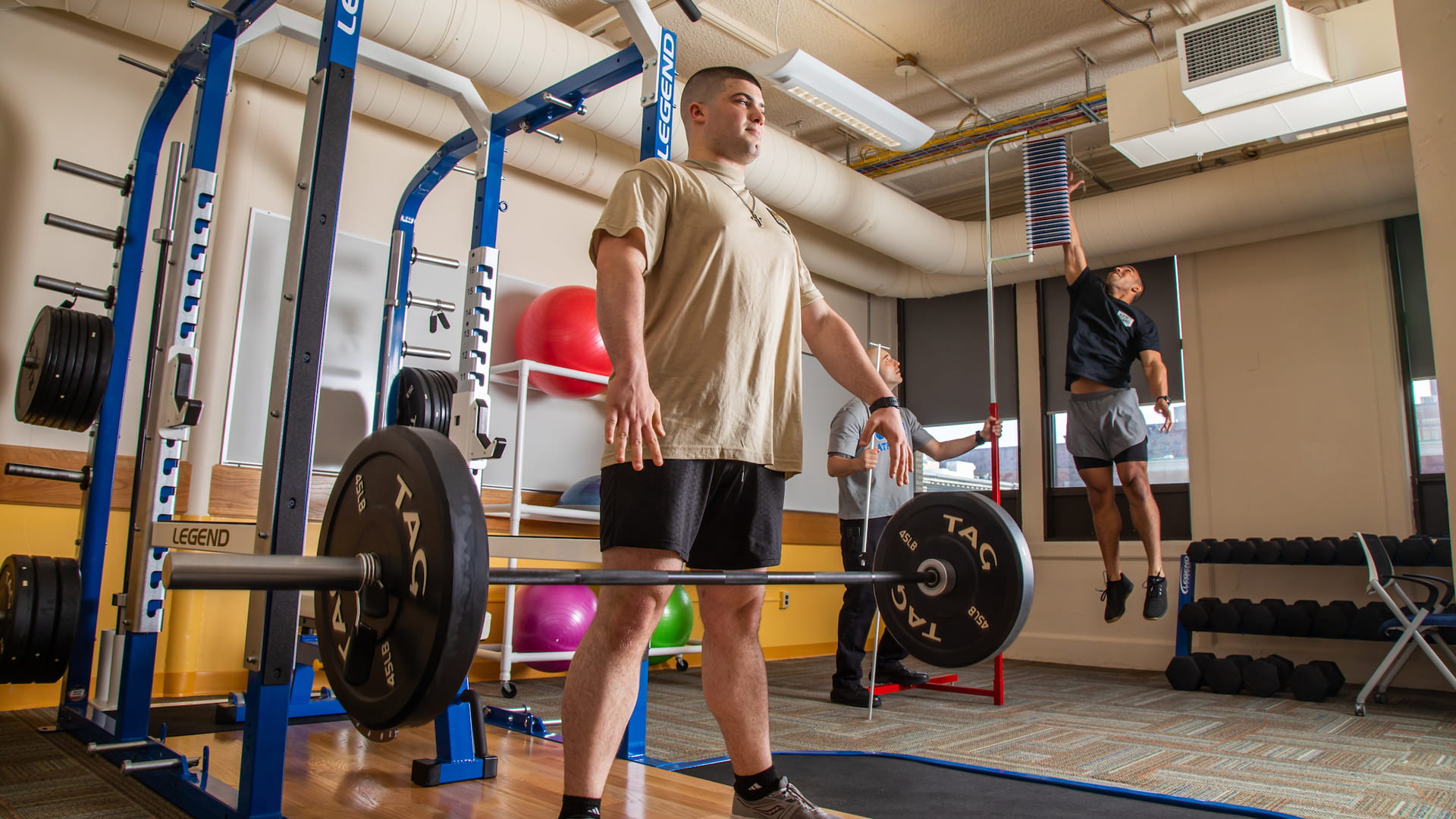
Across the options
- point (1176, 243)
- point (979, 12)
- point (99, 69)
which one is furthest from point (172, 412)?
point (1176, 243)

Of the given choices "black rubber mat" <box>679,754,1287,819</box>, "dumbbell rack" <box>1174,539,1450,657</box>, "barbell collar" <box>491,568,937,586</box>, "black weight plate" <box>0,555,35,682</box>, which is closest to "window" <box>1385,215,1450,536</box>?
"dumbbell rack" <box>1174,539,1450,657</box>

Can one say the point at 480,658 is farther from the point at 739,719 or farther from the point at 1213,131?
the point at 1213,131

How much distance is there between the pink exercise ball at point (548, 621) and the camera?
361cm

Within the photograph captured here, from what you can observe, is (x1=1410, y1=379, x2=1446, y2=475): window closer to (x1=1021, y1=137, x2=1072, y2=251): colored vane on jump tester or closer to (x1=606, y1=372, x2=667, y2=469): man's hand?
(x1=1021, y1=137, x2=1072, y2=251): colored vane on jump tester

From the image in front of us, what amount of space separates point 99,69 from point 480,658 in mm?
2733

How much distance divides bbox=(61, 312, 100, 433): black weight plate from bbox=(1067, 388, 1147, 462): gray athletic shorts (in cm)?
318

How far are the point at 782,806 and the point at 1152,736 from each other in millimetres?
1992

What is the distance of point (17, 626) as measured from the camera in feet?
7.12

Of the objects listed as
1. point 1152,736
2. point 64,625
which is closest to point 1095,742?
point 1152,736

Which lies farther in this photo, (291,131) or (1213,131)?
(1213,131)

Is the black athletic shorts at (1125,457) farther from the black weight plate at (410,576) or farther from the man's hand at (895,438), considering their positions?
the black weight plate at (410,576)

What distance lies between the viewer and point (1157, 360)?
11.5ft

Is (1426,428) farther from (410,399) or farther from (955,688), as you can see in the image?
(410,399)

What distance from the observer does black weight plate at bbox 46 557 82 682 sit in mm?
2240
